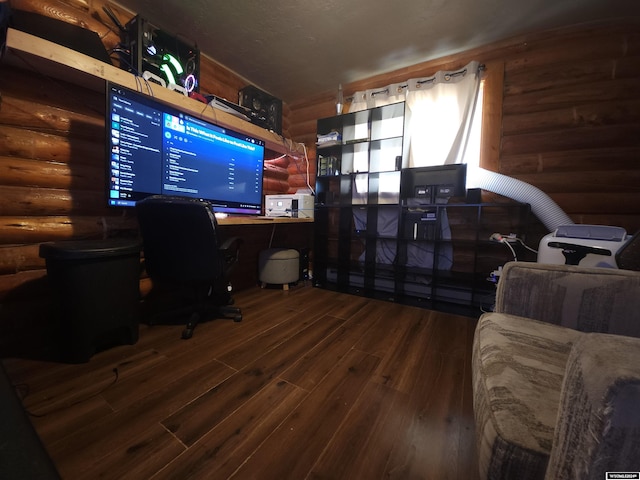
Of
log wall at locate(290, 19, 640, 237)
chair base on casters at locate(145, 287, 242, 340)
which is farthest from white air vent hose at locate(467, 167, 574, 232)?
chair base on casters at locate(145, 287, 242, 340)

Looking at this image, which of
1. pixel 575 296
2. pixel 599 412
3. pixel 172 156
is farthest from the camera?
Answer: pixel 172 156

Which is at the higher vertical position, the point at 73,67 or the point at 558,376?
the point at 73,67

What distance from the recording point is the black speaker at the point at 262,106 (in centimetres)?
258

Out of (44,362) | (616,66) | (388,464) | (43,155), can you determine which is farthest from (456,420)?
(616,66)

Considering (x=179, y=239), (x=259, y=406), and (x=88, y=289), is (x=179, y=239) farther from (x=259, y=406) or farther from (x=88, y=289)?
(x=259, y=406)

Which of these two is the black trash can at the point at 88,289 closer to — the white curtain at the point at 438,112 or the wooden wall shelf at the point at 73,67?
the wooden wall shelf at the point at 73,67

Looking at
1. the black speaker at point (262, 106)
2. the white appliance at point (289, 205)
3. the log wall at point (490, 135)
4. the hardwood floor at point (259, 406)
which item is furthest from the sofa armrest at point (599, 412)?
the black speaker at point (262, 106)

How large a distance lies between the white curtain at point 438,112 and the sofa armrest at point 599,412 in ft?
7.91

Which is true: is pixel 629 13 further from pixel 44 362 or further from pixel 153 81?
pixel 44 362

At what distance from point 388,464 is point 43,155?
236 centimetres

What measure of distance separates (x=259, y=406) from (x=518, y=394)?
911 mm

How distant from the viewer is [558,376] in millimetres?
601

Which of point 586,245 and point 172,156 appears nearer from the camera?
point 586,245

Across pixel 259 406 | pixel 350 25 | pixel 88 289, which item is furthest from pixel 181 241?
pixel 350 25
